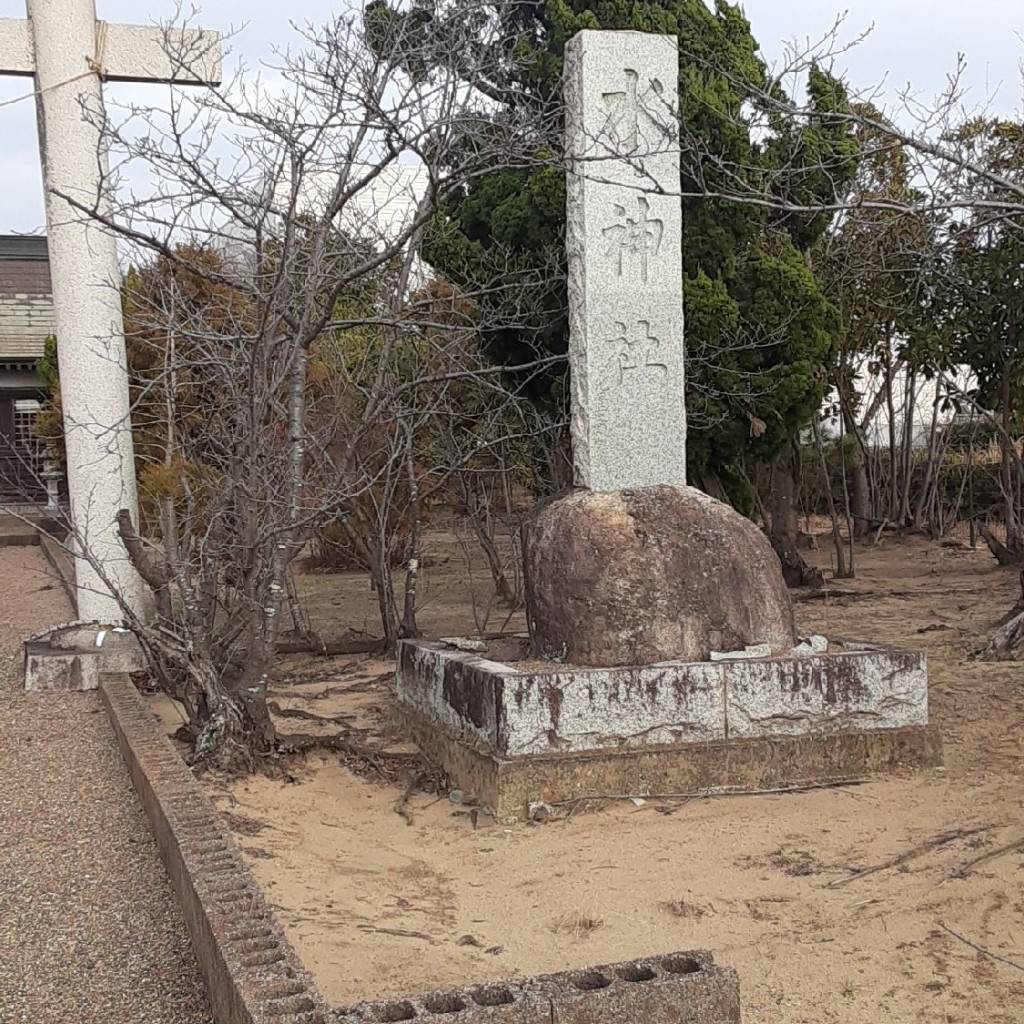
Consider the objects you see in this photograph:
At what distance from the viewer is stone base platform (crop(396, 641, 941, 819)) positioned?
16.4 feet

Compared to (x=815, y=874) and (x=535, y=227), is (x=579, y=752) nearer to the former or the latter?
(x=815, y=874)

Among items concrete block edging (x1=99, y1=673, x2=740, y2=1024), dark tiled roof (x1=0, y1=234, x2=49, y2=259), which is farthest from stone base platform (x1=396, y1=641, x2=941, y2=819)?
dark tiled roof (x1=0, y1=234, x2=49, y2=259)

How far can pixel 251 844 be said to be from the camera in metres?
4.47

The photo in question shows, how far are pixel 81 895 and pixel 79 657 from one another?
142 inches

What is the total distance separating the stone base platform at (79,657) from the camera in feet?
23.4

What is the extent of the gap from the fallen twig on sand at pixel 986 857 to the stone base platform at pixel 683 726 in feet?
3.70

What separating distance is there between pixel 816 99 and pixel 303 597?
659 cm

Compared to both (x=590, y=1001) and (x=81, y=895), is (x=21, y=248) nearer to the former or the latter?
(x=81, y=895)

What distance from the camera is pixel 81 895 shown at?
3.75m

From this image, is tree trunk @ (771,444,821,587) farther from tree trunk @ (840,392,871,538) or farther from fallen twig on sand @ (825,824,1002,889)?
fallen twig on sand @ (825,824,1002,889)

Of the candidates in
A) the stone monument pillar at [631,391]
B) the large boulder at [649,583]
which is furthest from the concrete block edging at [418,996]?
the stone monument pillar at [631,391]

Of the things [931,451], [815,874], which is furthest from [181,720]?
[931,451]

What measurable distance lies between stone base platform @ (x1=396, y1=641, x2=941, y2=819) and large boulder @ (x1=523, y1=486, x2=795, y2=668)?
23cm

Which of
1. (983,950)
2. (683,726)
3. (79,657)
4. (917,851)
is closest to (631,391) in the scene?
(683,726)
